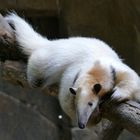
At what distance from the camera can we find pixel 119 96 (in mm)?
2365

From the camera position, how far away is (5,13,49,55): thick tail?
3.12 m

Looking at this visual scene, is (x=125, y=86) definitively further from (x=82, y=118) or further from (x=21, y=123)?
(x=21, y=123)

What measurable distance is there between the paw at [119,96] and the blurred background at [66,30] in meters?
2.59

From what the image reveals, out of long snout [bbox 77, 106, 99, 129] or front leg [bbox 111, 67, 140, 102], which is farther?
front leg [bbox 111, 67, 140, 102]

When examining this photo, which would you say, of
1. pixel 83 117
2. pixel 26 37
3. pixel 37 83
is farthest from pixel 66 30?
pixel 83 117

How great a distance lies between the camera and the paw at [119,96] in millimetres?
2365

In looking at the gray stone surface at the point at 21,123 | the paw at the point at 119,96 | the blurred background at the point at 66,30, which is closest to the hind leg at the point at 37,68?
the paw at the point at 119,96

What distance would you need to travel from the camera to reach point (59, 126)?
516 cm

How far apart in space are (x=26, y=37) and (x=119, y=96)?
1012 mm

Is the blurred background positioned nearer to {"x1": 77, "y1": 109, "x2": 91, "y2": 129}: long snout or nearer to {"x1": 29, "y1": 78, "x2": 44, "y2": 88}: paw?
{"x1": 29, "y1": 78, "x2": 44, "y2": 88}: paw

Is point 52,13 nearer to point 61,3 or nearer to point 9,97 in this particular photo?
point 61,3

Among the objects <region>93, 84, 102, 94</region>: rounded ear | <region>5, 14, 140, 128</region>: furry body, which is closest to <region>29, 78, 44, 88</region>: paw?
<region>5, 14, 140, 128</region>: furry body

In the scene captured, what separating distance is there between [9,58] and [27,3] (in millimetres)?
1913

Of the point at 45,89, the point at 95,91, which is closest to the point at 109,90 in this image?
the point at 95,91
